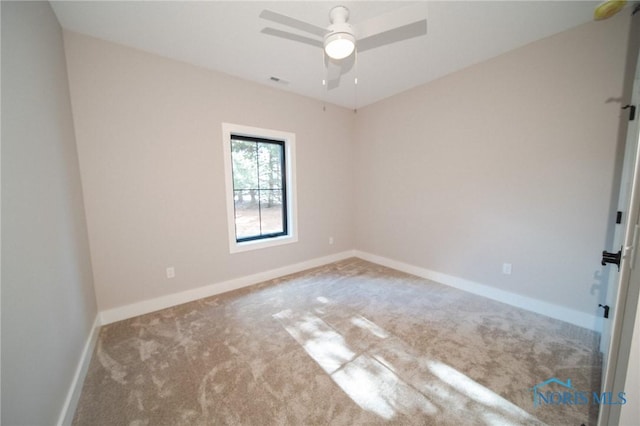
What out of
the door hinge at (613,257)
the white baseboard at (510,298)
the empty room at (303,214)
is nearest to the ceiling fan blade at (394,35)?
the empty room at (303,214)

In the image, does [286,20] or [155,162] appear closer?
[286,20]

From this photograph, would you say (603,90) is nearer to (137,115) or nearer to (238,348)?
(238,348)

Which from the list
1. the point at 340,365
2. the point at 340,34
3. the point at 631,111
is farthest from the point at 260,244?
the point at 631,111

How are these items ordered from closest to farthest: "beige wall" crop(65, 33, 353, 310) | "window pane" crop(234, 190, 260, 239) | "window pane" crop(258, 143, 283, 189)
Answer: "beige wall" crop(65, 33, 353, 310), "window pane" crop(234, 190, 260, 239), "window pane" crop(258, 143, 283, 189)

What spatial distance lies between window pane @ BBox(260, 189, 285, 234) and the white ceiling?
1.47 m

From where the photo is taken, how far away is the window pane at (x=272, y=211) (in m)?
3.28

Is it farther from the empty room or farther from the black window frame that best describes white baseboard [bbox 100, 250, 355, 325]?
the black window frame

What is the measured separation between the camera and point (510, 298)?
2463mm

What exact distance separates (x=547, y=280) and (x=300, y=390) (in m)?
2.49

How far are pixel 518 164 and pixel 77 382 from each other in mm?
3925

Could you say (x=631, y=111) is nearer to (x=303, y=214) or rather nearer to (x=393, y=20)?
(x=393, y=20)

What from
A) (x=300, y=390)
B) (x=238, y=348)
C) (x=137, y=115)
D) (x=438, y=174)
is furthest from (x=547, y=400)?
(x=137, y=115)

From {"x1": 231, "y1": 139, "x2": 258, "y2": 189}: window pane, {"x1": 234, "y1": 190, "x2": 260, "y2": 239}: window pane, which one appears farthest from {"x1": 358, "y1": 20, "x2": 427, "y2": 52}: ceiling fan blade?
{"x1": 234, "y1": 190, "x2": 260, "y2": 239}: window pane

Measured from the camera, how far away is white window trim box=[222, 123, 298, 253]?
2.74 metres
